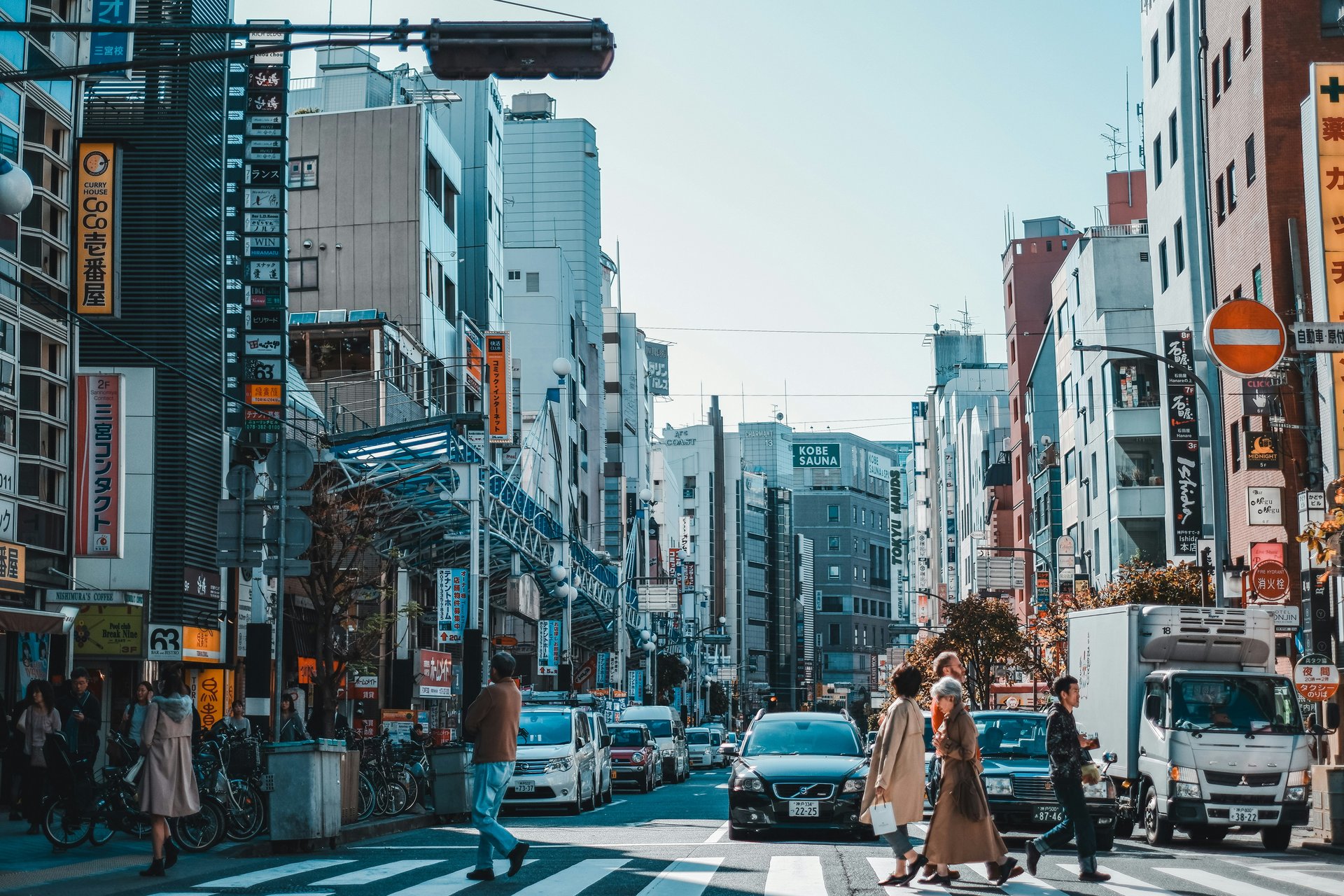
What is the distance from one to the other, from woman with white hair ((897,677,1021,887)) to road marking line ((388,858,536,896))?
3.59 metres

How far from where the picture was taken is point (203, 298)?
3294 centimetres

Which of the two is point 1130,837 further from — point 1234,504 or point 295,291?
point 295,291

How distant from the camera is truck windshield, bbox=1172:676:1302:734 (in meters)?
21.3

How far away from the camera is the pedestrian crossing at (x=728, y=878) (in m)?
13.4

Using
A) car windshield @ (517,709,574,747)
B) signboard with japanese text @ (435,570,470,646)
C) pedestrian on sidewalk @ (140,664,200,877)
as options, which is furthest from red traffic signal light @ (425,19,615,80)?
signboard with japanese text @ (435,570,470,646)

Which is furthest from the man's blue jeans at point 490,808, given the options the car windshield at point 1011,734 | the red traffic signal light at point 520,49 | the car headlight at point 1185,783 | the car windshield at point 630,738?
the car windshield at point 630,738

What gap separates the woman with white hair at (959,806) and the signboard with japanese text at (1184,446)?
3155 cm

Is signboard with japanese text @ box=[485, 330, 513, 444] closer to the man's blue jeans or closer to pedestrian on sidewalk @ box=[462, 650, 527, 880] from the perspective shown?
pedestrian on sidewalk @ box=[462, 650, 527, 880]

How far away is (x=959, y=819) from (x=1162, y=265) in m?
40.8

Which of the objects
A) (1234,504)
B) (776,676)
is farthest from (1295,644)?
(776,676)

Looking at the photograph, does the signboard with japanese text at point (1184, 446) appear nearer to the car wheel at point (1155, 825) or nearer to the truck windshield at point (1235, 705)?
the truck windshield at point (1235, 705)

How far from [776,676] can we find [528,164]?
10518 cm

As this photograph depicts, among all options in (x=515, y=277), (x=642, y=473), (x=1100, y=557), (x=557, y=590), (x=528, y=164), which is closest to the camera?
(x=557, y=590)

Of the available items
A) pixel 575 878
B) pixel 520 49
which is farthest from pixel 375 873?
pixel 520 49
